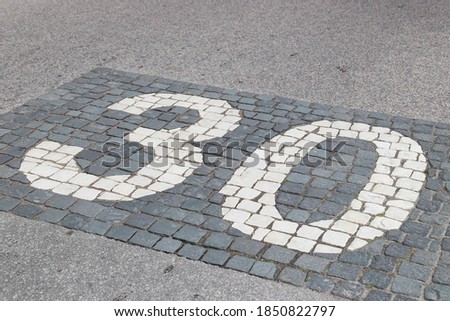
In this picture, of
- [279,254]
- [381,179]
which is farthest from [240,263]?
[381,179]

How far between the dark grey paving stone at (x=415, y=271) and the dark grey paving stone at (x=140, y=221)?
1962 mm

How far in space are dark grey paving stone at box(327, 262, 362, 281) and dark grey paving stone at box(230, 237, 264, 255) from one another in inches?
22.6

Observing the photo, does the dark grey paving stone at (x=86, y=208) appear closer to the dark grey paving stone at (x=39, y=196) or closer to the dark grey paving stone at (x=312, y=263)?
the dark grey paving stone at (x=39, y=196)

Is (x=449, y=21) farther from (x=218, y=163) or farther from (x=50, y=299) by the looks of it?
(x=50, y=299)

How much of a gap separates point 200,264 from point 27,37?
6.09 metres

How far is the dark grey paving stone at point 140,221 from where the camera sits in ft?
17.7

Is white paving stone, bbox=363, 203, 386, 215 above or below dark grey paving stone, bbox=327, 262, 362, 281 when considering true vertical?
below

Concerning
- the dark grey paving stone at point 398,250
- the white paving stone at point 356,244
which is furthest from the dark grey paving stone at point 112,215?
the dark grey paving stone at point 398,250

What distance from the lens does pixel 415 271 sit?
189 inches

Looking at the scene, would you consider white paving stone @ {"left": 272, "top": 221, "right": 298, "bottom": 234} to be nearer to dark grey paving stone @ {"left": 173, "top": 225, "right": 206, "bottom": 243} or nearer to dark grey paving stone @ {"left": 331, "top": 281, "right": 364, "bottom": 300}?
dark grey paving stone @ {"left": 173, "top": 225, "right": 206, "bottom": 243}

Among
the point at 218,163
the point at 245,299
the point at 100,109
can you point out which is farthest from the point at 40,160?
the point at 245,299

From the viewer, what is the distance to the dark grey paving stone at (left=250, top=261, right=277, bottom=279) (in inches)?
189

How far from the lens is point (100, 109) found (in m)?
7.38

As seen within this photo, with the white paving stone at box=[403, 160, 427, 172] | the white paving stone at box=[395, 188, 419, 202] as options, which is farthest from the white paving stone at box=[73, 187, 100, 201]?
the white paving stone at box=[403, 160, 427, 172]
